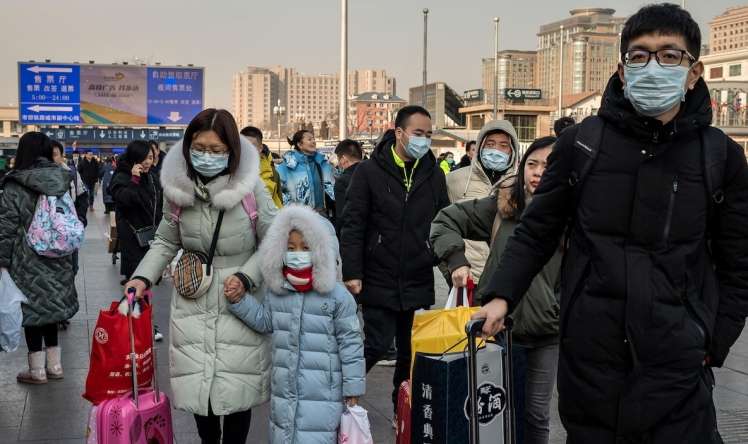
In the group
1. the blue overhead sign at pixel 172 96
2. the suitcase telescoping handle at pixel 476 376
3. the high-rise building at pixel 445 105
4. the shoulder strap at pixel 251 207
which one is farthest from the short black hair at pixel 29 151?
the high-rise building at pixel 445 105

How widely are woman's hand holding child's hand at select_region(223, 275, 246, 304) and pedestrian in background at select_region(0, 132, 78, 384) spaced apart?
107 inches

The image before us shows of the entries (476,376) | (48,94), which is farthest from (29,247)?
(48,94)

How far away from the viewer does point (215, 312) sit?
443cm

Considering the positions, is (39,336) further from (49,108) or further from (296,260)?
(49,108)

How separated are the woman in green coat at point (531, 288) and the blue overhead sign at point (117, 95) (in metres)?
37.5

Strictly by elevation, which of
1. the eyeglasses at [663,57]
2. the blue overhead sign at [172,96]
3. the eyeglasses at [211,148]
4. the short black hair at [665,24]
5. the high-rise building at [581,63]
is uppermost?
the high-rise building at [581,63]

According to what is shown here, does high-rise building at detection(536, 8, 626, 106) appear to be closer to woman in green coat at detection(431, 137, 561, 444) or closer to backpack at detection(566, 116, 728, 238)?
woman in green coat at detection(431, 137, 561, 444)

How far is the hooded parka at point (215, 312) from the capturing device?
14.4ft

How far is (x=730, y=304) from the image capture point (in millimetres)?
2836

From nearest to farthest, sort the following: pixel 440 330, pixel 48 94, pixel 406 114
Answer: pixel 440 330 < pixel 406 114 < pixel 48 94

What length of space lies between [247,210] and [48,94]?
3773 centimetres

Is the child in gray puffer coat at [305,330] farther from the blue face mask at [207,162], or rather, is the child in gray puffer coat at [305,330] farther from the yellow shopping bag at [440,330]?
the yellow shopping bag at [440,330]

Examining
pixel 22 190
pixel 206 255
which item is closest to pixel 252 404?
pixel 206 255

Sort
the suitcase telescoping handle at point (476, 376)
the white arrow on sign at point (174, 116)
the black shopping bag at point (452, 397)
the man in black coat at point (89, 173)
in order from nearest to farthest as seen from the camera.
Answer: the suitcase telescoping handle at point (476, 376) → the black shopping bag at point (452, 397) → the man in black coat at point (89, 173) → the white arrow on sign at point (174, 116)
